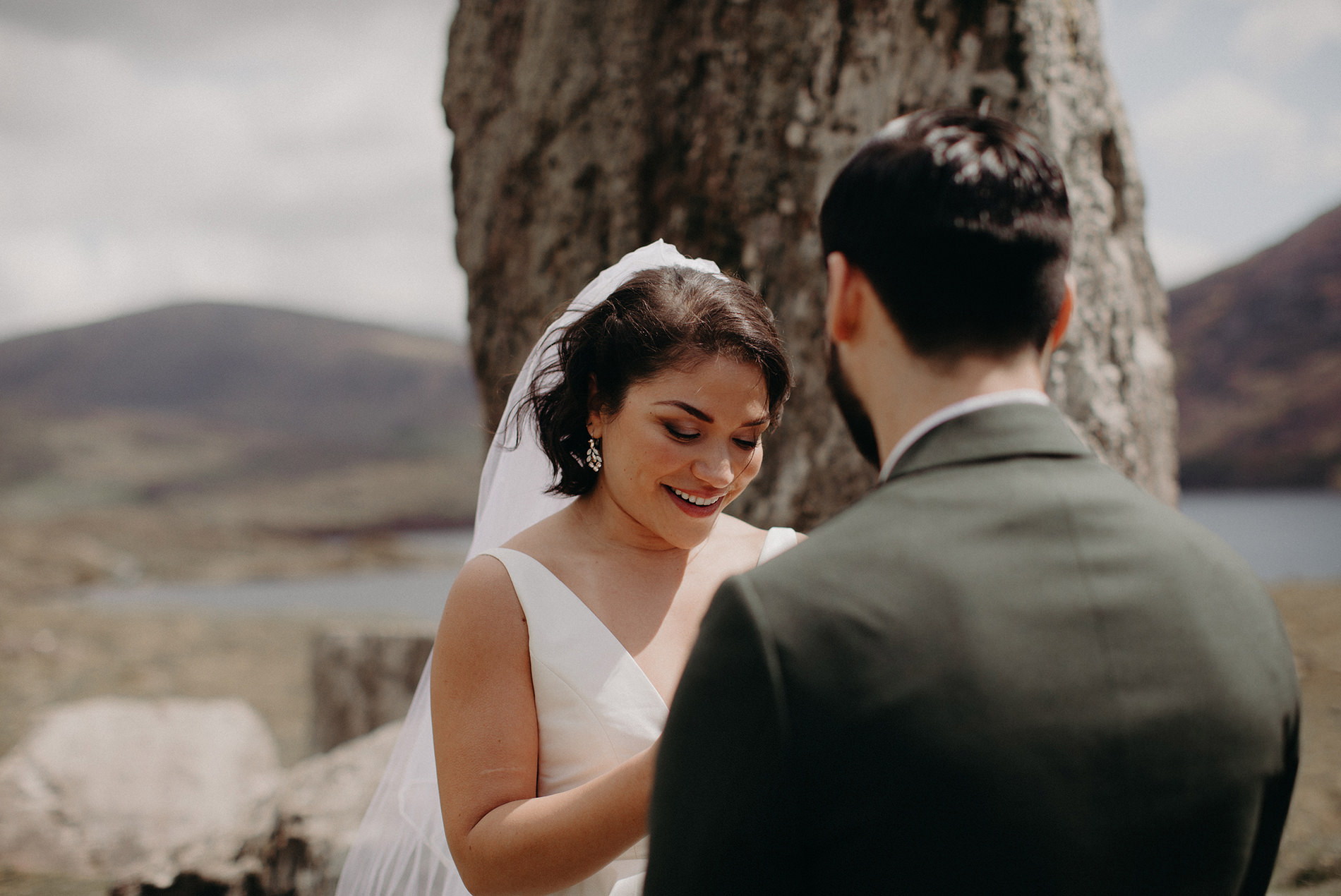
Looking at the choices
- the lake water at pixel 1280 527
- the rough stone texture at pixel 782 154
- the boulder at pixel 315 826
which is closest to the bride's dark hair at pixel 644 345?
the rough stone texture at pixel 782 154

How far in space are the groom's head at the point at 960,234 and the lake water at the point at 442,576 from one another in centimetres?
769

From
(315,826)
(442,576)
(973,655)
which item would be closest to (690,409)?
(973,655)

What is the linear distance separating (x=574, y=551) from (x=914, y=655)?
44.1 inches

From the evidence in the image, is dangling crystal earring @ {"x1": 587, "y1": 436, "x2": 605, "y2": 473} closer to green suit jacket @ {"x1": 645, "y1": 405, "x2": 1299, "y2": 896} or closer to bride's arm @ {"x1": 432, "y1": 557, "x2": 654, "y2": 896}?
bride's arm @ {"x1": 432, "y1": 557, "x2": 654, "y2": 896}

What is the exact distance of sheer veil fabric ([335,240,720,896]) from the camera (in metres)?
2.15

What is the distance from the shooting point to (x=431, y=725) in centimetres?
209

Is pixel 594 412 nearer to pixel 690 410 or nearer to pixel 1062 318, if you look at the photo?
pixel 690 410

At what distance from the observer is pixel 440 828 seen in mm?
Result: 2162

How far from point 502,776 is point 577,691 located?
0.69 feet

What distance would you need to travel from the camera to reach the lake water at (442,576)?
10.2 metres

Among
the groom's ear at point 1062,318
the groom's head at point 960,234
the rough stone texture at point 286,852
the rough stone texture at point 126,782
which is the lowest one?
the rough stone texture at point 126,782

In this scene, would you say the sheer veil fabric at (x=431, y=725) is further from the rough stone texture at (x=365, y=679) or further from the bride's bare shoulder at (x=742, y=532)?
the rough stone texture at (x=365, y=679)

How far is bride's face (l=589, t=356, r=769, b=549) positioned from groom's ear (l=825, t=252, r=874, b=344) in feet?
2.46

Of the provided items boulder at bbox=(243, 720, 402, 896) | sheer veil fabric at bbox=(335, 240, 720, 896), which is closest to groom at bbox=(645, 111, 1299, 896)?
sheer veil fabric at bbox=(335, 240, 720, 896)
